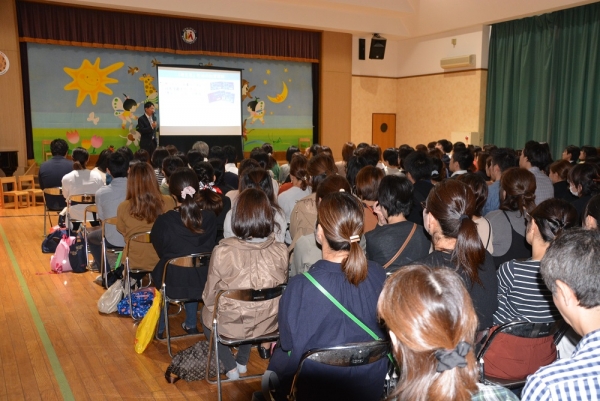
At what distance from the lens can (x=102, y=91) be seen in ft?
37.1

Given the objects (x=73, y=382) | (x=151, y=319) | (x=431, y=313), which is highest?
(x=431, y=313)

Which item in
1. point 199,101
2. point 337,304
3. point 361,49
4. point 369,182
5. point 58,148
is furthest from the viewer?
point 361,49

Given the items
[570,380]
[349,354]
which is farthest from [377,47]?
[570,380]

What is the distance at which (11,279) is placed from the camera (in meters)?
5.21

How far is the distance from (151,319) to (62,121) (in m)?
8.86

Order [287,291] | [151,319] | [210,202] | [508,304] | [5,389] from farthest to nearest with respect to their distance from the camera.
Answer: [210,202] < [151,319] < [5,389] < [508,304] < [287,291]

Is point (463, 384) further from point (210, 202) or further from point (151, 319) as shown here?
point (210, 202)

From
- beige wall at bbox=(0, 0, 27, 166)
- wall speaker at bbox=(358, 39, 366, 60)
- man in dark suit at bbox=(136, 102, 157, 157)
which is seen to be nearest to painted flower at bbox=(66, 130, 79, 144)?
beige wall at bbox=(0, 0, 27, 166)

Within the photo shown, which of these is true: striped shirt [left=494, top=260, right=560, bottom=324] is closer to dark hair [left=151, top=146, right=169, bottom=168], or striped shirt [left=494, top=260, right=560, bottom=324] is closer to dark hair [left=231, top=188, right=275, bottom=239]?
dark hair [left=231, top=188, right=275, bottom=239]

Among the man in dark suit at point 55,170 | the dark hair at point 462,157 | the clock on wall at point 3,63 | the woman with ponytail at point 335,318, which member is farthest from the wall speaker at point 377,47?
the woman with ponytail at point 335,318

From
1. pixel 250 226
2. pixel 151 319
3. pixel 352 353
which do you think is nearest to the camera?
pixel 352 353

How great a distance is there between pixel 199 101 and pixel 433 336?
11641 millimetres

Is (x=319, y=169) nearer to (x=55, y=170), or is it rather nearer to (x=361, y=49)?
(x=55, y=170)

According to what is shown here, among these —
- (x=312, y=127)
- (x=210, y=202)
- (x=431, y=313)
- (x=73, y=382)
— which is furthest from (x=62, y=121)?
(x=431, y=313)
